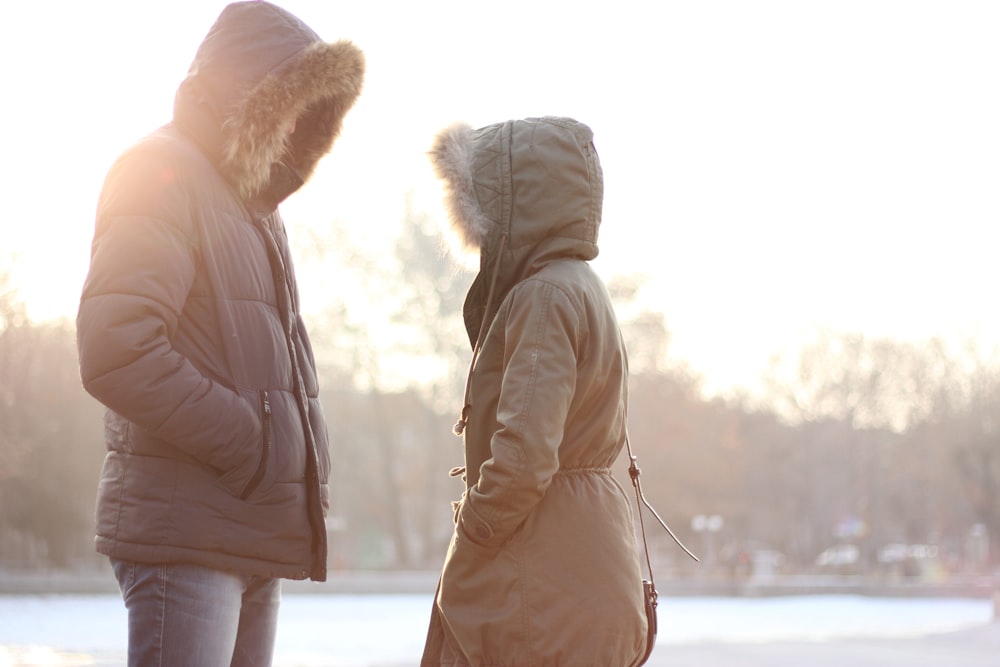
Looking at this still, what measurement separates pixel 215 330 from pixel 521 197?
84cm

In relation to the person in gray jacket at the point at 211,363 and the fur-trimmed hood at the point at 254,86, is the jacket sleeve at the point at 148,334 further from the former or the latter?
the fur-trimmed hood at the point at 254,86

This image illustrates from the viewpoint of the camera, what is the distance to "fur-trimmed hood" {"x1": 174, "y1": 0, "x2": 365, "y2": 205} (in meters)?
3.07

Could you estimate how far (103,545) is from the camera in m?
2.74

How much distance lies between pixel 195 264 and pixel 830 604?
2628 cm

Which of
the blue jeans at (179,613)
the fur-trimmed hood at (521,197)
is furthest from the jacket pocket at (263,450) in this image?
the fur-trimmed hood at (521,197)

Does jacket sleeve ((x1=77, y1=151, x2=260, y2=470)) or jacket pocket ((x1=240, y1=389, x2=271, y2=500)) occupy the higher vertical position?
jacket sleeve ((x1=77, y1=151, x2=260, y2=470))

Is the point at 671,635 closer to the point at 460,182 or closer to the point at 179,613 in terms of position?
the point at 460,182

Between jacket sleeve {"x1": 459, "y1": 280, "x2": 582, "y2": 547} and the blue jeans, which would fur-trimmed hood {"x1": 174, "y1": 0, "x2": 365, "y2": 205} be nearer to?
jacket sleeve {"x1": 459, "y1": 280, "x2": 582, "y2": 547}

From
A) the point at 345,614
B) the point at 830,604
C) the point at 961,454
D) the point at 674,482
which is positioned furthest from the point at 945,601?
the point at 961,454

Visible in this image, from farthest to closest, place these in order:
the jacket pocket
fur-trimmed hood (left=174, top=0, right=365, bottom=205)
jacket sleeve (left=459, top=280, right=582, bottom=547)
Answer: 1. fur-trimmed hood (left=174, top=0, right=365, bottom=205)
2. jacket sleeve (left=459, top=280, right=582, bottom=547)
3. the jacket pocket

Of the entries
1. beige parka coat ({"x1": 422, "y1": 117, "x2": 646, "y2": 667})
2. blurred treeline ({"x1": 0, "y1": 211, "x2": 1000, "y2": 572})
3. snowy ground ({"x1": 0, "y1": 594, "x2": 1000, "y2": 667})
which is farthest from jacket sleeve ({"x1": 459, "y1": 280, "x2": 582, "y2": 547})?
blurred treeline ({"x1": 0, "y1": 211, "x2": 1000, "y2": 572})

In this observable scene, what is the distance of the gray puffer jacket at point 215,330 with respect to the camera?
2.70m

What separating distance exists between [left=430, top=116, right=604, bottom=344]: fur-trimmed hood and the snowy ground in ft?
22.3

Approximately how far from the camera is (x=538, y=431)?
2969 mm
